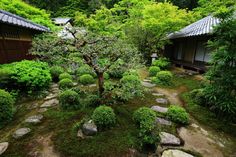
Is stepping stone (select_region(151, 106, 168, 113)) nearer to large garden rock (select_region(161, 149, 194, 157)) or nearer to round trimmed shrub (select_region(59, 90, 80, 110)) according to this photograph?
large garden rock (select_region(161, 149, 194, 157))

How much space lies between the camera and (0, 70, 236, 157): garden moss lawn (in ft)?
12.2

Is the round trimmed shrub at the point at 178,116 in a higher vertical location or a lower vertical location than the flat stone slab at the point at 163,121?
higher

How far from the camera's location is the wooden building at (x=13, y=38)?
758 centimetres

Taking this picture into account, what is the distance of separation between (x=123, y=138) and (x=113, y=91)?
1674 millimetres

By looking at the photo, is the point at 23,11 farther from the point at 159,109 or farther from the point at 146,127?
the point at 146,127

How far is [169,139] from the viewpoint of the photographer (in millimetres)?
4293

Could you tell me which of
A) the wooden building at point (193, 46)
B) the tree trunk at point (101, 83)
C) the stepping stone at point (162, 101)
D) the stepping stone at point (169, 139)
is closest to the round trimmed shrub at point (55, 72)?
the tree trunk at point (101, 83)

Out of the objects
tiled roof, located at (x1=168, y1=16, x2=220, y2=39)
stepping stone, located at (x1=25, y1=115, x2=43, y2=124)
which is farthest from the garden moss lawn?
tiled roof, located at (x1=168, y1=16, x2=220, y2=39)

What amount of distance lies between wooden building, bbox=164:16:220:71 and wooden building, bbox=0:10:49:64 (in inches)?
361

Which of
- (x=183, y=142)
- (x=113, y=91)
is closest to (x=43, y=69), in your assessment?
(x=113, y=91)

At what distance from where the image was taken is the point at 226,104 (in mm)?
5305

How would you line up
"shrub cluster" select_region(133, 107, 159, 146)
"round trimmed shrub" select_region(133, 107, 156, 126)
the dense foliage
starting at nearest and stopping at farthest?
"shrub cluster" select_region(133, 107, 159, 146)
"round trimmed shrub" select_region(133, 107, 156, 126)
the dense foliage

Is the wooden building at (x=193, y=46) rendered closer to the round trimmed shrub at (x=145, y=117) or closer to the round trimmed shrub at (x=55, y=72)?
the round trimmed shrub at (x=145, y=117)

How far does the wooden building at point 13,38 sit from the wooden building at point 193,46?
30.1 ft
